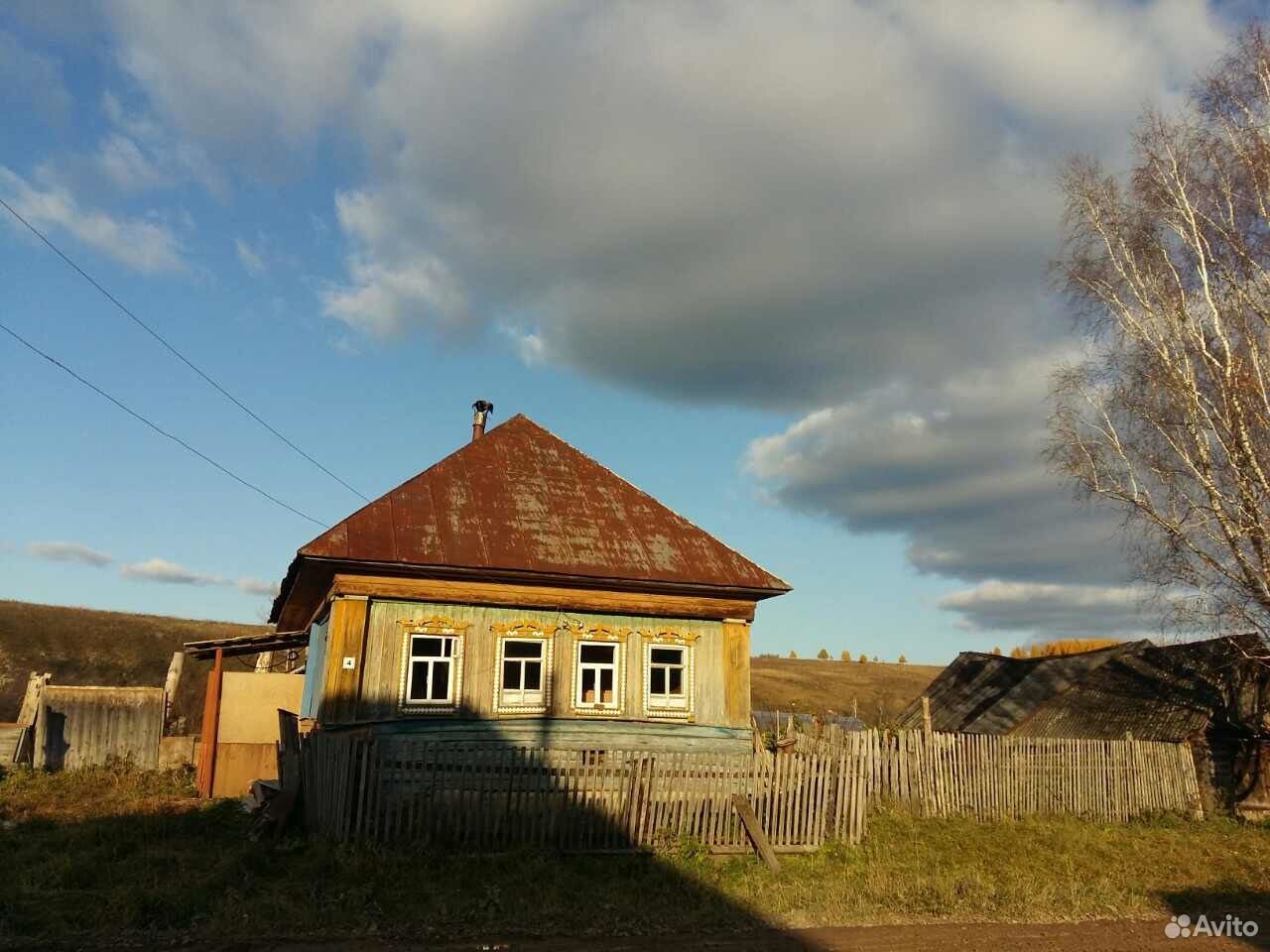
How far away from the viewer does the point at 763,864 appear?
39.1ft

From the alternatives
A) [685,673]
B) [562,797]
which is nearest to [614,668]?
[685,673]

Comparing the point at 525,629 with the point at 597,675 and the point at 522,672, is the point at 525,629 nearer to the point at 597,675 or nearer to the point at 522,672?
the point at 522,672

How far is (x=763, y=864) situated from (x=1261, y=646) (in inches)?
584

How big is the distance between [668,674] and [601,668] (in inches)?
51.4

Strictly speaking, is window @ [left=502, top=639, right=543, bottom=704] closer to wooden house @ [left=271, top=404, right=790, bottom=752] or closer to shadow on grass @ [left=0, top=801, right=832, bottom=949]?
wooden house @ [left=271, top=404, right=790, bottom=752]

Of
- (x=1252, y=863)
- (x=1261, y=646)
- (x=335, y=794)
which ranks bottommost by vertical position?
(x=1252, y=863)

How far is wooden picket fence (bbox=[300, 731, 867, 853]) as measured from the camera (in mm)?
11469

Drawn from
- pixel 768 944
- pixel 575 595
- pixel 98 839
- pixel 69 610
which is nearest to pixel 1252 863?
pixel 768 944

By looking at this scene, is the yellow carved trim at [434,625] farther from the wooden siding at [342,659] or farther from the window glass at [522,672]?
the window glass at [522,672]

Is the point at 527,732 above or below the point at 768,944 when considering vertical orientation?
above

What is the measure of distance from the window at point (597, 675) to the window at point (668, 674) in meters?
0.54

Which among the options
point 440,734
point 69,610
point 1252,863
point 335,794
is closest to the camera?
point 335,794

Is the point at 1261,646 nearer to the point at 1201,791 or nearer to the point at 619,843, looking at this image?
the point at 1201,791
